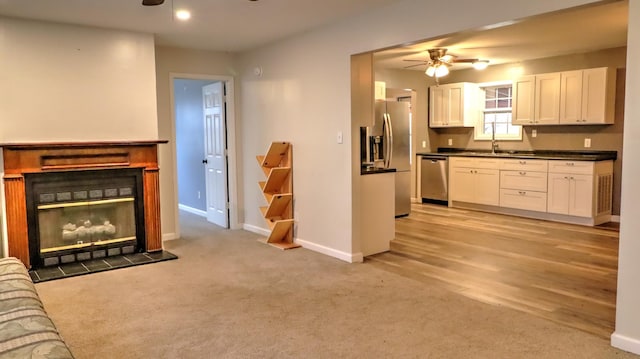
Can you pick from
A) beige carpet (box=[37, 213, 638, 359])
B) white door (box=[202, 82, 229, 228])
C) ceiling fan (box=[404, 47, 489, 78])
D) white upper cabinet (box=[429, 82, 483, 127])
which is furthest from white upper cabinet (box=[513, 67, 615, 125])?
white door (box=[202, 82, 229, 228])

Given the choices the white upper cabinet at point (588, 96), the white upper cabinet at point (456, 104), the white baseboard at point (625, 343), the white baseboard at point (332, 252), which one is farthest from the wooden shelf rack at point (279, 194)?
the white upper cabinet at point (588, 96)

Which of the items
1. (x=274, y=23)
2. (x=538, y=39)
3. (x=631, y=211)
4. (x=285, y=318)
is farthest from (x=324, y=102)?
(x=631, y=211)

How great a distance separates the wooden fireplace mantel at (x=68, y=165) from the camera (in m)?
4.32

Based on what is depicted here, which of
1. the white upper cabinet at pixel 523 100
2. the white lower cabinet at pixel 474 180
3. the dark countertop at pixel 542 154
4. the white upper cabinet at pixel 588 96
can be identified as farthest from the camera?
the white lower cabinet at pixel 474 180

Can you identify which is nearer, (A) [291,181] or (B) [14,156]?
(B) [14,156]

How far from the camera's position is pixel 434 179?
8.17 meters

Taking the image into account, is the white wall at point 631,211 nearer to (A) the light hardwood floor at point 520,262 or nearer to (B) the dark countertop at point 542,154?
(A) the light hardwood floor at point 520,262

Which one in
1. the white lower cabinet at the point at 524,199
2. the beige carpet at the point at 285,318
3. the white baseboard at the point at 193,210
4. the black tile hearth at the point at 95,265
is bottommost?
the beige carpet at the point at 285,318

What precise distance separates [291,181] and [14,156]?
272cm

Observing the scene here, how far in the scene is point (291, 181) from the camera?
5520 mm

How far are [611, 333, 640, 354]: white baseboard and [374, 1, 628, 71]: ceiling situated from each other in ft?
8.06

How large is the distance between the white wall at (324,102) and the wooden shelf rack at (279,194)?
0.11 meters

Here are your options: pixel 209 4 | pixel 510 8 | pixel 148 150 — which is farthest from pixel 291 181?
pixel 510 8

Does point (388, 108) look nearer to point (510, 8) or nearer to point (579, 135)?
point (579, 135)
